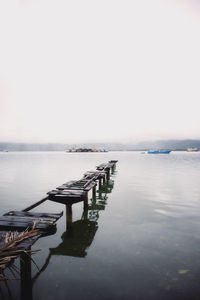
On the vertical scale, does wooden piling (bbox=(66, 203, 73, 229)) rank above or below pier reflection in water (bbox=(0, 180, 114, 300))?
above

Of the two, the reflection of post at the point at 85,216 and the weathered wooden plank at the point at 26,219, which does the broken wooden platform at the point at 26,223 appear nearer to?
the weathered wooden plank at the point at 26,219

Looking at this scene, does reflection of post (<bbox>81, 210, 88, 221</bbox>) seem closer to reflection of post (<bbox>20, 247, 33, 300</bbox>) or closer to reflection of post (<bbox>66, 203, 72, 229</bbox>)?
reflection of post (<bbox>66, 203, 72, 229</bbox>)

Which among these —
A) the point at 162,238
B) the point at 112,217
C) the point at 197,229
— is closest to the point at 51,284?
the point at 162,238

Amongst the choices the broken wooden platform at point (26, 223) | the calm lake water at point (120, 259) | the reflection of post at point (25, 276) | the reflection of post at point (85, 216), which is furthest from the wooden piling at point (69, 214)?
Answer: the reflection of post at point (25, 276)

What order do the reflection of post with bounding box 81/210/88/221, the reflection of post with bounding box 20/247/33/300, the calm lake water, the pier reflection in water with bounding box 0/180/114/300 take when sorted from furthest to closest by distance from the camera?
the reflection of post with bounding box 81/210/88/221 < the calm lake water < the pier reflection in water with bounding box 0/180/114/300 < the reflection of post with bounding box 20/247/33/300

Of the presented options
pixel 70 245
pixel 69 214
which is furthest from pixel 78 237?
pixel 69 214

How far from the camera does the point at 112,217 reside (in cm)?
1122

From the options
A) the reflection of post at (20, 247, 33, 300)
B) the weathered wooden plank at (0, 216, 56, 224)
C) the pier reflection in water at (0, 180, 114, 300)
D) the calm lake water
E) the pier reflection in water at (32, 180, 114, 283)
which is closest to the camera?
the reflection of post at (20, 247, 33, 300)

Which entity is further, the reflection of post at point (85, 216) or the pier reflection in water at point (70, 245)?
the reflection of post at point (85, 216)

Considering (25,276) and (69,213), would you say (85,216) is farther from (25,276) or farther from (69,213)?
(25,276)

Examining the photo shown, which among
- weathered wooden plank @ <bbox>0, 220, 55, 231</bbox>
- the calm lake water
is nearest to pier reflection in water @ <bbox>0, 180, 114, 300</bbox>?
the calm lake water

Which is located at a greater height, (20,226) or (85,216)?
(20,226)

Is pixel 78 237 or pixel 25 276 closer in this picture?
pixel 25 276

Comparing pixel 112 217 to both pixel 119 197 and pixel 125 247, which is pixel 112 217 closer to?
pixel 125 247
